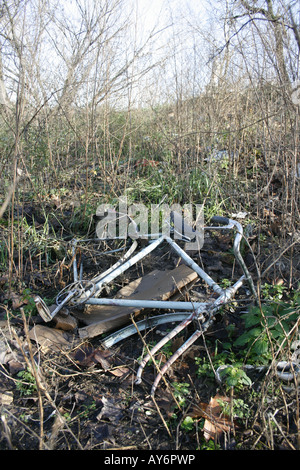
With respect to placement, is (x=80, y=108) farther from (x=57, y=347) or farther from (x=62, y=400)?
(x=62, y=400)

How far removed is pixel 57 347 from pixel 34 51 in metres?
3.05

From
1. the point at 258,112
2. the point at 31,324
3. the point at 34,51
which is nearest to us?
the point at 31,324

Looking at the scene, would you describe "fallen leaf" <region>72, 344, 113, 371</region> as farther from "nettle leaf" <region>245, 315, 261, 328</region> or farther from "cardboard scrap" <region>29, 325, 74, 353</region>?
"nettle leaf" <region>245, 315, 261, 328</region>

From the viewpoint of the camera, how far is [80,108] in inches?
183

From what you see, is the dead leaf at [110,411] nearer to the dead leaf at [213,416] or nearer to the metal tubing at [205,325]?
the metal tubing at [205,325]

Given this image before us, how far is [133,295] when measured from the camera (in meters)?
2.86

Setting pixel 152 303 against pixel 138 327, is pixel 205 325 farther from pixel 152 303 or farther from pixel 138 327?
pixel 138 327

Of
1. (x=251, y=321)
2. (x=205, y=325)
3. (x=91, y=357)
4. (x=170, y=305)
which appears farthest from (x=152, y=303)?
(x=251, y=321)

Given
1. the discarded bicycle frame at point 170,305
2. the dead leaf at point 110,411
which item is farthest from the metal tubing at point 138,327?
the dead leaf at point 110,411

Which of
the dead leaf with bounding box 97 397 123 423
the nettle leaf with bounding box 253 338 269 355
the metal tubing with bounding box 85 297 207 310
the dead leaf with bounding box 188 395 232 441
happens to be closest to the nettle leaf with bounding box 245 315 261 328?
the nettle leaf with bounding box 253 338 269 355

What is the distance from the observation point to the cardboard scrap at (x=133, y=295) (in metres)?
2.53

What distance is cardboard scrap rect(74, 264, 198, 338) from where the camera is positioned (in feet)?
8.30
